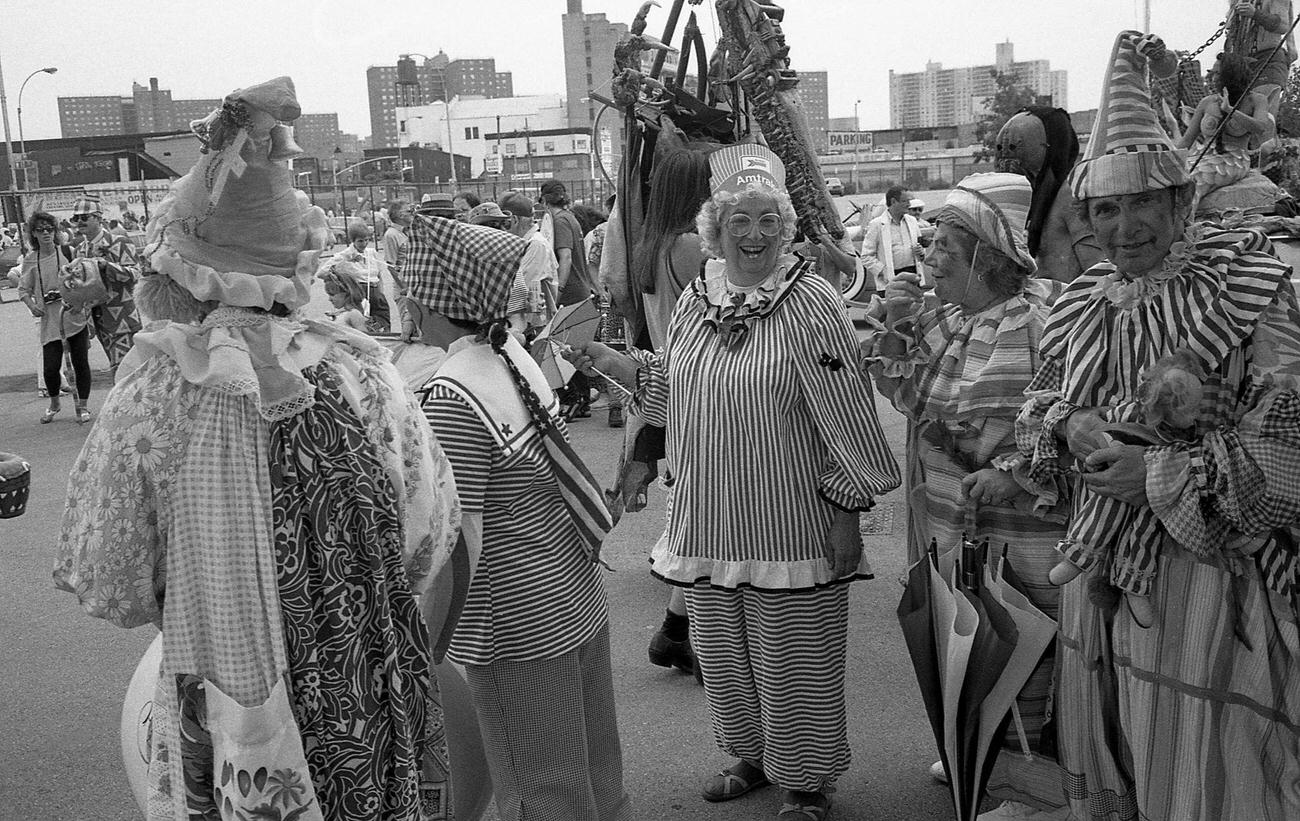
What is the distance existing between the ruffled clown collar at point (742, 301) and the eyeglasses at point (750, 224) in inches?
4.3

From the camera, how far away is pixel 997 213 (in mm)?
3266

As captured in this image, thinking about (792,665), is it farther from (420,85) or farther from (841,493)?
(420,85)

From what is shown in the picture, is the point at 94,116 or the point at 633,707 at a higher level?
the point at 94,116

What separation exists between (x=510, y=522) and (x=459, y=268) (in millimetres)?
653

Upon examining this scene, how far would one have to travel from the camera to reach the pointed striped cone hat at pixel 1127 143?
2.60 m

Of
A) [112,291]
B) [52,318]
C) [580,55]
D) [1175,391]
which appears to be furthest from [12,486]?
[580,55]

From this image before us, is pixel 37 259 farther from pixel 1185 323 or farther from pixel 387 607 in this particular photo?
pixel 1185 323

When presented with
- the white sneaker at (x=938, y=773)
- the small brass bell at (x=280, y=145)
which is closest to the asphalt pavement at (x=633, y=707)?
the white sneaker at (x=938, y=773)

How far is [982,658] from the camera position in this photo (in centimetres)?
293

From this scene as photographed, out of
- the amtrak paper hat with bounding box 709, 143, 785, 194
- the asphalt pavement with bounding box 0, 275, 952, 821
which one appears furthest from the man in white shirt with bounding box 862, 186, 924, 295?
the amtrak paper hat with bounding box 709, 143, 785, 194

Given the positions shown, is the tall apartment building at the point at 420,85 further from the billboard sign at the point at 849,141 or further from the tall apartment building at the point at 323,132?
the billboard sign at the point at 849,141

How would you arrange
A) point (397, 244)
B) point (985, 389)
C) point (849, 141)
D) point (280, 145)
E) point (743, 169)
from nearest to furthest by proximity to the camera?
point (280, 145) < point (985, 389) < point (743, 169) < point (397, 244) < point (849, 141)

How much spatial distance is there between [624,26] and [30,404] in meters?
9.56

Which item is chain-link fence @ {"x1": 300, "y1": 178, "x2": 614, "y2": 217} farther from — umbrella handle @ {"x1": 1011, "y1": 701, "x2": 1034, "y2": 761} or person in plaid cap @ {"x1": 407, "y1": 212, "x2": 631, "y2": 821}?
umbrella handle @ {"x1": 1011, "y1": 701, "x2": 1034, "y2": 761}
